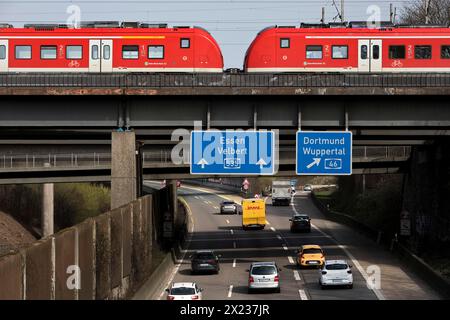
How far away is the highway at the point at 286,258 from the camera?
35000mm

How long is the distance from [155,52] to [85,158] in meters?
23.3

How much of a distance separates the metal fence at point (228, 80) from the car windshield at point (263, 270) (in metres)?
9.19

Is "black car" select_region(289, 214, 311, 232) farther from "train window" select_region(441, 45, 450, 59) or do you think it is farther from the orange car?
"train window" select_region(441, 45, 450, 59)

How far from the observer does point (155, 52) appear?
135ft

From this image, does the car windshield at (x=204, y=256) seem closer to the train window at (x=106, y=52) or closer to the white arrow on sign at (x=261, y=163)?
the white arrow on sign at (x=261, y=163)

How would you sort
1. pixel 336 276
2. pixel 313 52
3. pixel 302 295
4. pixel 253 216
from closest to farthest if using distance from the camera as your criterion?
pixel 302 295, pixel 336 276, pixel 313 52, pixel 253 216

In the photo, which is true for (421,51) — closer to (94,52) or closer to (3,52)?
(94,52)

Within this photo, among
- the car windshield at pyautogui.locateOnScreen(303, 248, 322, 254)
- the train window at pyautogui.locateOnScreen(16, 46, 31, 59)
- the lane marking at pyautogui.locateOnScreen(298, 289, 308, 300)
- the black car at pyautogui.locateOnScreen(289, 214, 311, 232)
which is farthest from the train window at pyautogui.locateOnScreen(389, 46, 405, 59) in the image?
the black car at pyautogui.locateOnScreen(289, 214, 311, 232)

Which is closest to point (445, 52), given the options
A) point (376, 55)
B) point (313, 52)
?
point (376, 55)

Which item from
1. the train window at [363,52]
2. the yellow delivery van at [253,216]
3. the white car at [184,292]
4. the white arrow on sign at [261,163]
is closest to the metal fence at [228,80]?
the train window at [363,52]

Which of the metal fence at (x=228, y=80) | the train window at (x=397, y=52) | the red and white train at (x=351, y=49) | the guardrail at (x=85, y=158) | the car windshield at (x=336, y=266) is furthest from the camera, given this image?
the guardrail at (x=85, y=158)

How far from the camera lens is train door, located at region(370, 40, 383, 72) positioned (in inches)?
1620

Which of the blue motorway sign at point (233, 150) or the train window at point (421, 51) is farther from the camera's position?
the train window at point (421, 51)
